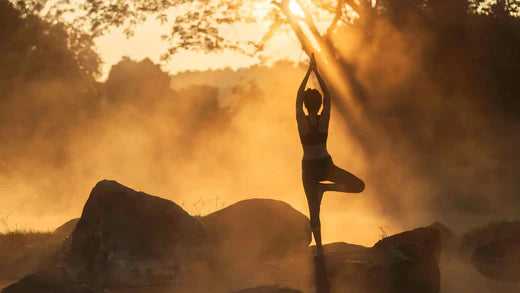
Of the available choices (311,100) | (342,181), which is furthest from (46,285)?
(311,100)

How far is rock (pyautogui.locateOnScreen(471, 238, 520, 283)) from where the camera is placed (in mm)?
18781

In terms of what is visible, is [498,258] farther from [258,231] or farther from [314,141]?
[314,141]

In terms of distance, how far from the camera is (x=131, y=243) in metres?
17.7

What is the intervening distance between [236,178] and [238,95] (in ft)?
72.7

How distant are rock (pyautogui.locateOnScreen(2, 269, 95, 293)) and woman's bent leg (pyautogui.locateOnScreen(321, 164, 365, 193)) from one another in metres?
3.54

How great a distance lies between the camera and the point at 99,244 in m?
17.8

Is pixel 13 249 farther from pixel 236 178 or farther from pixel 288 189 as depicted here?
pixel 236 178

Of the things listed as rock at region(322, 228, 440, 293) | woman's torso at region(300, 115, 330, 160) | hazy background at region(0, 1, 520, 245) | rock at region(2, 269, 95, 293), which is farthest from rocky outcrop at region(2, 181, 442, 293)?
hazy background at region(0, 1, 520, 245)

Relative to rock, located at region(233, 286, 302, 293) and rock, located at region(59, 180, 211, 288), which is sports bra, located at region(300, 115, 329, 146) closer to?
rock, located at region(233, 286, 302, 293)

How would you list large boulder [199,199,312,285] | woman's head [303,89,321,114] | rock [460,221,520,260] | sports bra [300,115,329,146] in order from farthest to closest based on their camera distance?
1. rock [460,221,520,260]
2. large boulder [199,199,312,285]
3. woman's head [303,89,321,114]
4. sports bra [300,115,329,146]

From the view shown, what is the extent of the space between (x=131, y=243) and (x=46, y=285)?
308cm

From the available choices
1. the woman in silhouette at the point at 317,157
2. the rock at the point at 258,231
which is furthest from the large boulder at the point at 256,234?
the woman in silhouette at the point at 317,157

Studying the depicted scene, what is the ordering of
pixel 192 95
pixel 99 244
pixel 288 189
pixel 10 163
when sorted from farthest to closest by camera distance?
pixel 192 95 < pixel 10 163 < pixel 288 189 < pixel 99 244

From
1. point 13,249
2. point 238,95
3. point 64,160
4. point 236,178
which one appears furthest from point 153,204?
point 238,95
